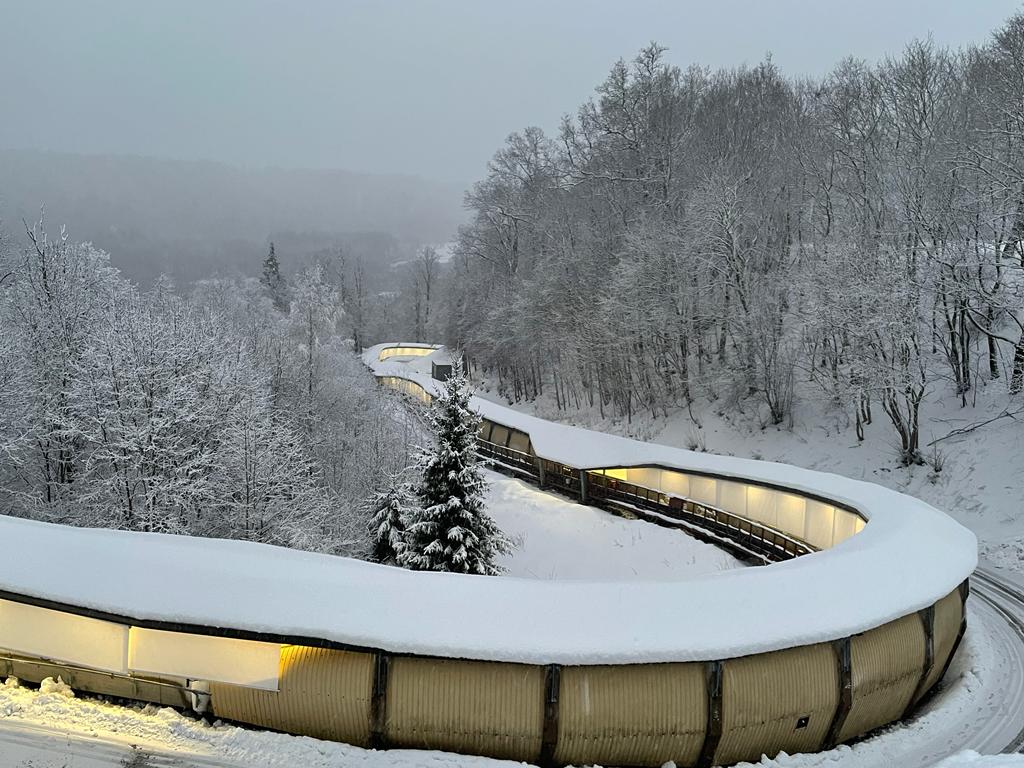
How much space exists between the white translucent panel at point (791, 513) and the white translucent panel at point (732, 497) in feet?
4.82

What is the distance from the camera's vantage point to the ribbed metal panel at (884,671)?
10.3 meters

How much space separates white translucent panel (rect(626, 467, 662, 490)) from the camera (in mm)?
25047

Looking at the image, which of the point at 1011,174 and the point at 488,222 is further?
the point at 488,222

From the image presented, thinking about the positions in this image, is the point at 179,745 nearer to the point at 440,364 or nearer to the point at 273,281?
the point at 440,364

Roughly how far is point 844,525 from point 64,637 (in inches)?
701

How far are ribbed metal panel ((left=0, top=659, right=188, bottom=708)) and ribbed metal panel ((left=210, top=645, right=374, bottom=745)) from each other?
0.75m

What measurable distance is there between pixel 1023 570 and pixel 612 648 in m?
16.2

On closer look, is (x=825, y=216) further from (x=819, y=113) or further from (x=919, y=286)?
(x=919, y=286)

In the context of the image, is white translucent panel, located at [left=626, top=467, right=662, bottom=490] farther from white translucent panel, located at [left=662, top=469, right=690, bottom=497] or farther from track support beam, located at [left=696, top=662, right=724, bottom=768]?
track support beam, located at [left=696, top=662, right=724, bottom=768]

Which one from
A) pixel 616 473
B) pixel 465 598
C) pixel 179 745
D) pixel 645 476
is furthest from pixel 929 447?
pixel 179 745

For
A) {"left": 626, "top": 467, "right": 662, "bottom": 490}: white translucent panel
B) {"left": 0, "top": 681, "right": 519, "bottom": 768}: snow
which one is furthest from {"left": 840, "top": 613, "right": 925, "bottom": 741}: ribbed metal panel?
{"left": 626, "top": 467, "right": 662, "bottom": 490}: white translucent panel

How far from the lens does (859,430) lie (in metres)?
28.5

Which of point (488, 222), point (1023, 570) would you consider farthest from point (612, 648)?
Answer: point (488, 222)

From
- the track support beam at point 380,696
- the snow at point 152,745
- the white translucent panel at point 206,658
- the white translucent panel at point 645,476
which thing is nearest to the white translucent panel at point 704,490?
the white translucent panel at point 645,476
